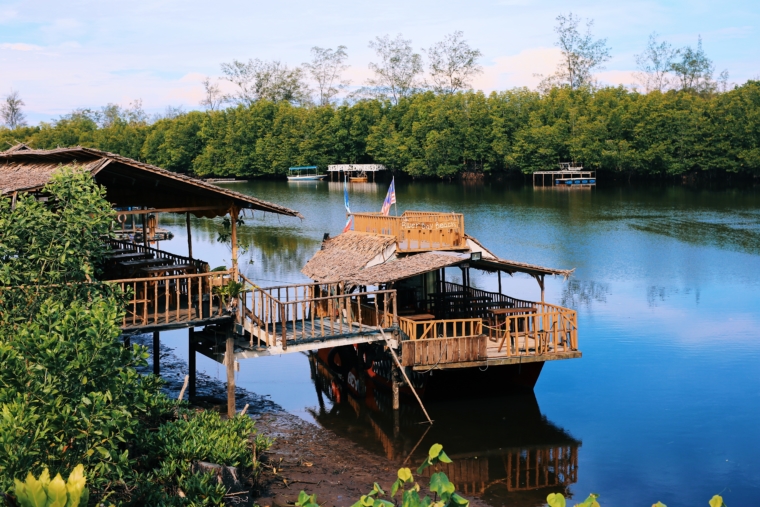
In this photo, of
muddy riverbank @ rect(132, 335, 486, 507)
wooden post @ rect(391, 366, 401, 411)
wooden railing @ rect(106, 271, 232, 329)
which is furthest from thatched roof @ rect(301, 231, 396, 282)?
wooden railing @ rect(106, 271, 232, 329)

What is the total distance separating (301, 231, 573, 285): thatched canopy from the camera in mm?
20938

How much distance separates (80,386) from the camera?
10.1 metres

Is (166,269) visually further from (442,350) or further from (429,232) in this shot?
(429,232)

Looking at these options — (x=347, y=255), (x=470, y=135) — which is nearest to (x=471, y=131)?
(x=470, y=135)

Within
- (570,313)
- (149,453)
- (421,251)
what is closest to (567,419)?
(570,313)

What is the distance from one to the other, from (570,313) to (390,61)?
118173 millimetres

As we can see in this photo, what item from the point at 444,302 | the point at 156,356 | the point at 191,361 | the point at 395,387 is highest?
the point at 444,302

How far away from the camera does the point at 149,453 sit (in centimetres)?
1397

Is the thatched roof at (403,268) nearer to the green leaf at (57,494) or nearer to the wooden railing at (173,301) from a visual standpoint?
the wooden railing at (173,301)

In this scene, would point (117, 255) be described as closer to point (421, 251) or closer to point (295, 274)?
point (421, 251)

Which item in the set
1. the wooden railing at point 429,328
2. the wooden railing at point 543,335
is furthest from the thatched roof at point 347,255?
the wooden railing at point 543,335

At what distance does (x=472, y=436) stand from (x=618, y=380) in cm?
672

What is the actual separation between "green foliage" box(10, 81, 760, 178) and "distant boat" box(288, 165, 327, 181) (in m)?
1.07

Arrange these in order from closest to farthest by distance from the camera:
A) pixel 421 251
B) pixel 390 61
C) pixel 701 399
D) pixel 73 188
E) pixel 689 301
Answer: pixel 73 188
pixel 701 399
pixel 421 251
pixel 689 301
pixel 390 61
